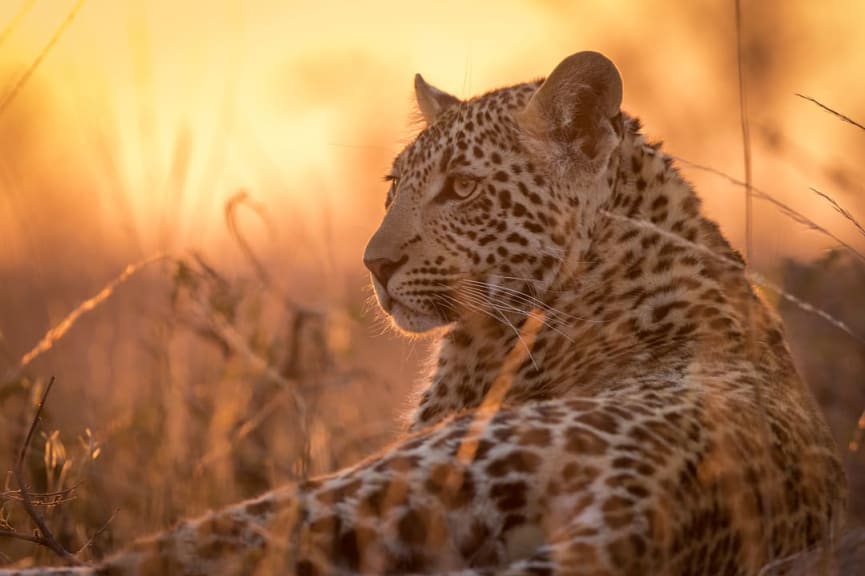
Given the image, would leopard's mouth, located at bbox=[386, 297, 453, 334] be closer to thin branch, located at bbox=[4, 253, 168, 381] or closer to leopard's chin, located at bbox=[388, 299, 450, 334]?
leopard's chin, located at bbox=[388, 299, 450, 334]

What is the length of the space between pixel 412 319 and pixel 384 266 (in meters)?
0.26

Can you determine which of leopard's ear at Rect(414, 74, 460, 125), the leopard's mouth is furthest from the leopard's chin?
leopard's ear at Rect(414, 74, 460, 125)

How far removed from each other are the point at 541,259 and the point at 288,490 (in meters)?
2.05

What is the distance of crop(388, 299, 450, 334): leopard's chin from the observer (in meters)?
5.71

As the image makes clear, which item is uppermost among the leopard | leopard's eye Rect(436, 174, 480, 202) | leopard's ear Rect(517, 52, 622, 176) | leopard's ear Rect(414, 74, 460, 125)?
leopard's ear Rect(414, 74, 460, 125)

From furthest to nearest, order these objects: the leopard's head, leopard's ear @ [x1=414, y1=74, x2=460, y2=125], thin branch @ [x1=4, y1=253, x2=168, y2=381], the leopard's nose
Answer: leopard's ear @ [x1=414, y1=74, x2=460, y2=125]
the leopard's nose
the leopard's head
thin branch @ [x1=4, y1=253, x2=168, y2=381]

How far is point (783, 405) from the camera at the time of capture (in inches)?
174

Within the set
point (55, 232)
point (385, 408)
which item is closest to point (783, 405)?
point (385, 408)

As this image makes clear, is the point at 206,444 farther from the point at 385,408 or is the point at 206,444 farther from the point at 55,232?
the point at 55,232

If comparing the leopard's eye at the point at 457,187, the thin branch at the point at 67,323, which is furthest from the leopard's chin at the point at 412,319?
the thin branch at the point at 67,323

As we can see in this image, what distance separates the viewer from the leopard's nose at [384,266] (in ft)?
18.7

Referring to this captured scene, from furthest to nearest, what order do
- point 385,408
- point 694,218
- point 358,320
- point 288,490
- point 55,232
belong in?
point 55,232 < point 385,408 < point 358,320 < point 694,218 < point 288,490

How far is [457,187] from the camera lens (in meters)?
5.77

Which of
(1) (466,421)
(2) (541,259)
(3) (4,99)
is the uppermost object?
(3) (4,99)
